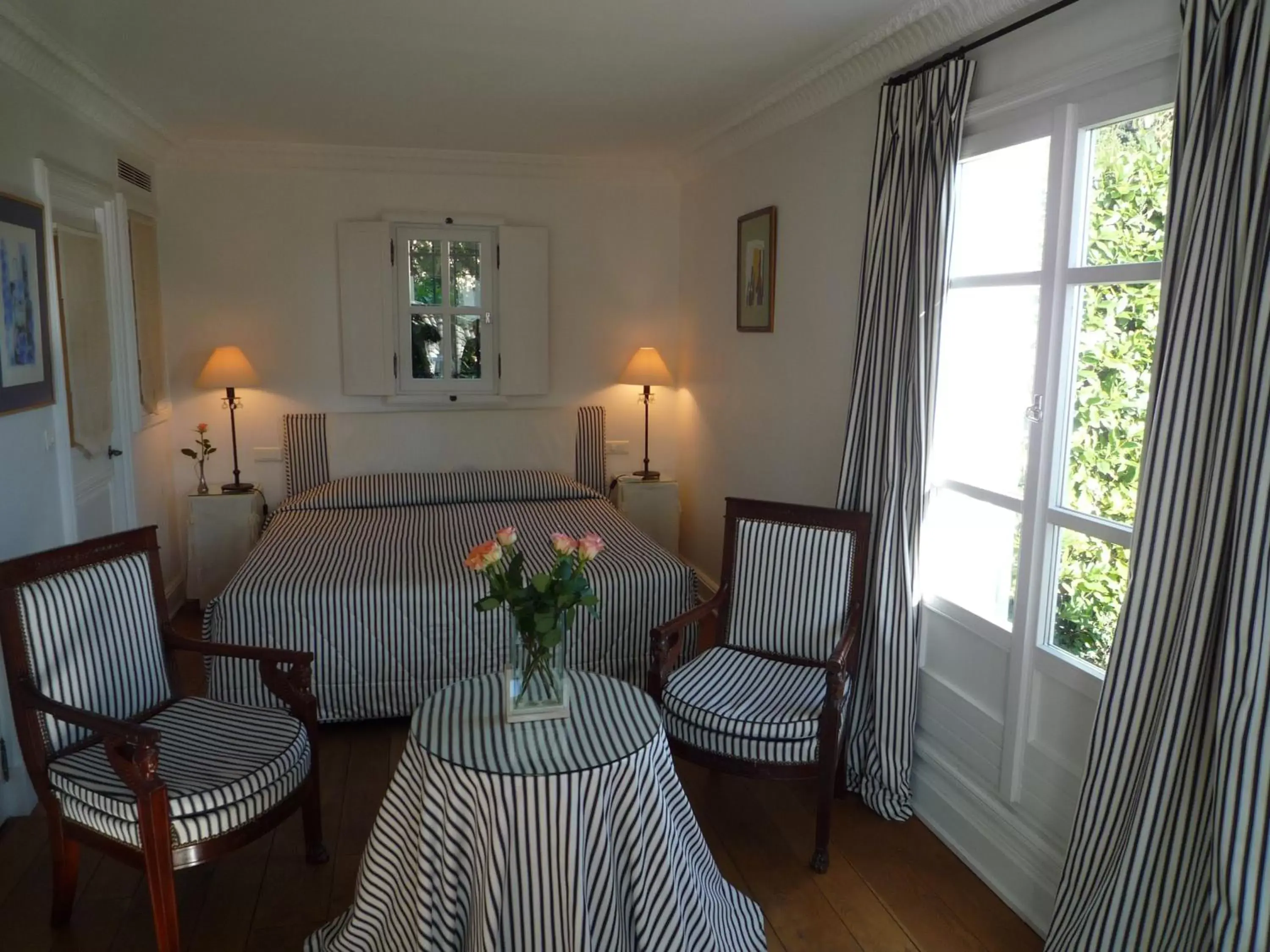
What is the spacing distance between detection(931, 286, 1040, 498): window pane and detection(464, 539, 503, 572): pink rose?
1.42 metres

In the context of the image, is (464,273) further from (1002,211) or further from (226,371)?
(1002,211)

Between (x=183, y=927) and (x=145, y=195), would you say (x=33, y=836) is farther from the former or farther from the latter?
(x=145, y=195)

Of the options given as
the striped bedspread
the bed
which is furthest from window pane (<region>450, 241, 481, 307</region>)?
the striped bedspread

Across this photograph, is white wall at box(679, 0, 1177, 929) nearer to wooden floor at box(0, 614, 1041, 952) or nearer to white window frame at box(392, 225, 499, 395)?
wooden floor at box(0, 614, 1041, 952)

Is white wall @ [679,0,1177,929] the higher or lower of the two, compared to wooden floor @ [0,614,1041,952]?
higher

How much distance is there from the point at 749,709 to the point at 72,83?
3227 millimetres

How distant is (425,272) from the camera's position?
5.03 m

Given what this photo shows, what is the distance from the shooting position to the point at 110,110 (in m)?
3.77

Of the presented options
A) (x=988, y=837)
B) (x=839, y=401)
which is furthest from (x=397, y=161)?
(x=988, y=837)

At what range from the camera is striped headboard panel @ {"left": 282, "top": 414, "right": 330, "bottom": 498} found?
5.00 metres

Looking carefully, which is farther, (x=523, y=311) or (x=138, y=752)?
(x=523, y=311)

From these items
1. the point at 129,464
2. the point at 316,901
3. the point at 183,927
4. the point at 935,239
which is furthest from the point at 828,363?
the point at 129,464

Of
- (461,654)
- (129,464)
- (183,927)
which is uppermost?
(129,464)

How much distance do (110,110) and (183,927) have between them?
10.2ft
